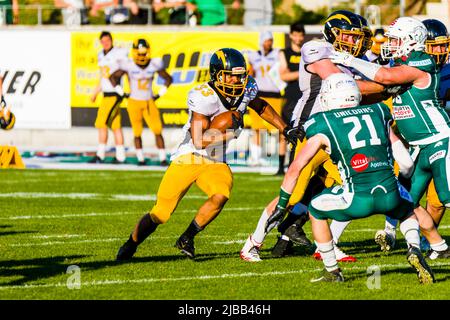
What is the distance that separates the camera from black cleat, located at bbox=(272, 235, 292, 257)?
27.9ft

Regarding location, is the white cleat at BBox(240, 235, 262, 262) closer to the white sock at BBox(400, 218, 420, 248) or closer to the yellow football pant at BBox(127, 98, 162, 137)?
the white sock at BBox(400, 218, 420, 248)

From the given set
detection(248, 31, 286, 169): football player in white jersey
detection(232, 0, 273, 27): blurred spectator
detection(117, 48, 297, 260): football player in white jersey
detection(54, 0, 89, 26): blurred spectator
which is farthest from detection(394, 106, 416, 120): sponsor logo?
detection(54, 0, 89, 26): blurred spectator

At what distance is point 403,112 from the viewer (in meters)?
8.29

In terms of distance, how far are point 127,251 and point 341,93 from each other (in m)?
2.12

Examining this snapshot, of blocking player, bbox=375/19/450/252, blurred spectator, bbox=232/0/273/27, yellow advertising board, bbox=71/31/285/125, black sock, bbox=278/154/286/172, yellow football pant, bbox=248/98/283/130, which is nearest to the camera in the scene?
blocking player, bbox=375/19/450/252

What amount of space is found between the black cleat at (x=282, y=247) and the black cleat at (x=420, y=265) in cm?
169

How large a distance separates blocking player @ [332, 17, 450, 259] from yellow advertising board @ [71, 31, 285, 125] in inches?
405

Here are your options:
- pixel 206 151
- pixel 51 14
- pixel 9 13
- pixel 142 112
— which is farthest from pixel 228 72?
pixel 9 13

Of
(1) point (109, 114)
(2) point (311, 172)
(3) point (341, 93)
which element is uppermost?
(3) point (341, 93)

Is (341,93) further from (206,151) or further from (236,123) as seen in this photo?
(206,151)

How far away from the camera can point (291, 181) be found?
7.00 m
